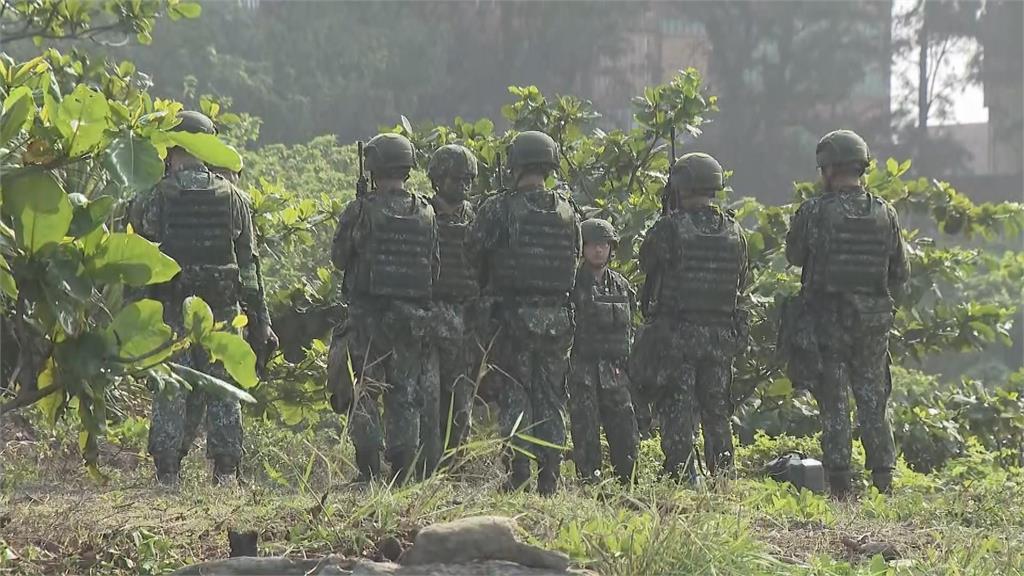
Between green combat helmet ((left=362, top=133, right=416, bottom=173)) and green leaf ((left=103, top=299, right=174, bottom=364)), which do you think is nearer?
green leaf ((left=103, top=299, right=174, bottom=364))

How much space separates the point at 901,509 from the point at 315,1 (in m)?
38.6

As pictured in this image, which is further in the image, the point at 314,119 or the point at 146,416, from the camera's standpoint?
the point at 314,119

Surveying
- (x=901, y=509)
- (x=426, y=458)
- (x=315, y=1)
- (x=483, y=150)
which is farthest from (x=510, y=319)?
(x=315, y=1)

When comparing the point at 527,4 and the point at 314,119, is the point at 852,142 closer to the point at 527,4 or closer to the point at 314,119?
the point at 314,119

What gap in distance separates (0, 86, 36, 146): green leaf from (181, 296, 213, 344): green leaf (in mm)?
681

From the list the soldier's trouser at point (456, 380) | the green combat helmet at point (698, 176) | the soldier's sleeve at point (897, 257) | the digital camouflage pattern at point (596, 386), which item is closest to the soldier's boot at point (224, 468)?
the soldier's trouser at point (456, 380)

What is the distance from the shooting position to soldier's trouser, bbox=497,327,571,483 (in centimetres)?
891

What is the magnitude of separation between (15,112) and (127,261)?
0.54 metres

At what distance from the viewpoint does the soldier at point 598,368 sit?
9.40m

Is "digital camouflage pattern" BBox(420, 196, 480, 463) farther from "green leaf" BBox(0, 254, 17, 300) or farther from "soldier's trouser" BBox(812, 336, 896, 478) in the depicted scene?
"green leaf" BBox(0, 254, 17, 300)

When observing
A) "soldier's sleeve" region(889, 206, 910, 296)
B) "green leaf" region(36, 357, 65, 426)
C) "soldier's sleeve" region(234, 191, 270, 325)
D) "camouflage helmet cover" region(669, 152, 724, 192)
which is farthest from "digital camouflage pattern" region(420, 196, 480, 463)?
"green leaf" region(36, 357, 65, 426)

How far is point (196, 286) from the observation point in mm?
8805

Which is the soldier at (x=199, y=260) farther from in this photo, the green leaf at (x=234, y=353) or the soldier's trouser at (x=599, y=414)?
the green leaf at (x=234, y=353)

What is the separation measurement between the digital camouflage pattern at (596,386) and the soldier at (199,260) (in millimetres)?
1758
